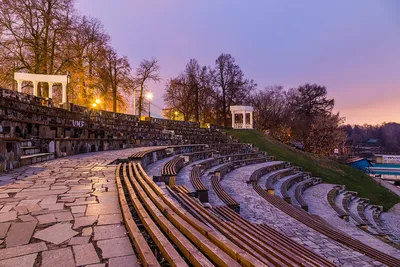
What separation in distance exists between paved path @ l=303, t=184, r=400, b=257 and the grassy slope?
334cm

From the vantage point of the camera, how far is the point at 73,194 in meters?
3.96

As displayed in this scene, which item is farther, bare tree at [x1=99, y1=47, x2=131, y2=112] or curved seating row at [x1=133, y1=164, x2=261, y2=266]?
bare tree at [x1=99, y1=47, x2=131, y2=112]

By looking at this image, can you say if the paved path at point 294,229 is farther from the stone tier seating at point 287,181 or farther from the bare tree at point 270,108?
the bare tree at point 270,108

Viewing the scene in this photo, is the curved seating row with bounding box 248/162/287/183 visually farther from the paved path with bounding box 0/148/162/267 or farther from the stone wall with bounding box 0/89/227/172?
the paved path with bounding box 0/148/162/267

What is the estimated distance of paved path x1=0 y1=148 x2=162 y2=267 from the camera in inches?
79.6

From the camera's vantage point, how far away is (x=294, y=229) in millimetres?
5172

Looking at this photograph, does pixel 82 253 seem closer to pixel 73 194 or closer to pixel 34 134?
pixel 73 194

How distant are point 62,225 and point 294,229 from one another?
4465 millimetres

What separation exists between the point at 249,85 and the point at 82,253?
1330 inches

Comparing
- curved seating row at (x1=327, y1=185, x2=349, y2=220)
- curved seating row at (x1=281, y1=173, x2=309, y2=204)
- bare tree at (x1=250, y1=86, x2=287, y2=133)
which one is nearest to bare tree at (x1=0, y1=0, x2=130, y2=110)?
curved seating row at (x1=281, y1=173, x2=309, y2=204)

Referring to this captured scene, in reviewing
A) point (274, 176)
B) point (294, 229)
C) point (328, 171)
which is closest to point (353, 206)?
point (274, 176)

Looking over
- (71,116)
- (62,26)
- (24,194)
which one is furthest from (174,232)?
(62,26)

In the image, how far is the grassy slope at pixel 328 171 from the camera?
1661 centimetres

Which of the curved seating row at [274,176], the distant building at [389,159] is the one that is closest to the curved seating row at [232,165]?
the curved seating row at [274,176]
